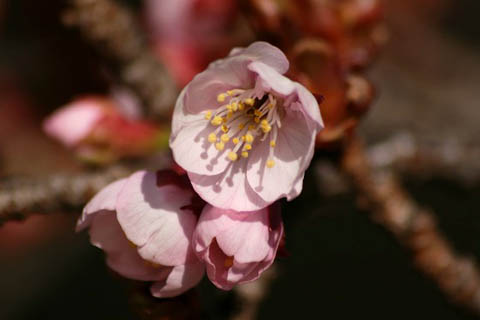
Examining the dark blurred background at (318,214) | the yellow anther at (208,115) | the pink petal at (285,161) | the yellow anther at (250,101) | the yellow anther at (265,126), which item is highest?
the yellow anther at (208,115)

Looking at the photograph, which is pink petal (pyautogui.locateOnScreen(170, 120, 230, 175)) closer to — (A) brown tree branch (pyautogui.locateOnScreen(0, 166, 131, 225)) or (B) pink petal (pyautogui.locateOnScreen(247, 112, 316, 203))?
(B) pink petal (pyautogui.locateOnScreen(247, 112, 316, 203))

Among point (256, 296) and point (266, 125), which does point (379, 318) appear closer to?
point (256, 296)

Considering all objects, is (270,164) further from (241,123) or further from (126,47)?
(126,47)

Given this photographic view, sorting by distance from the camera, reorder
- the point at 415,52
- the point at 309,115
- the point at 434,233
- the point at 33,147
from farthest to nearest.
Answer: the point at 33,147 < the point at 415,52 < the point at 434,233 < the point at 309,115

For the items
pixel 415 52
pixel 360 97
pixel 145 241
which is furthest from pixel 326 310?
pixel 145 241

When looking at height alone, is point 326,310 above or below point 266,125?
below

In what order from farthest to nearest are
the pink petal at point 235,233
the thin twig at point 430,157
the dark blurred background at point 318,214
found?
the dark blurred background at point 318,214 < the thin twig at point 430,157 < the pink petal at point 235,233

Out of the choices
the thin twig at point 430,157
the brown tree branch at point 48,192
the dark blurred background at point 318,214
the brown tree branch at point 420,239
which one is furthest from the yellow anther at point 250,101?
the dark blurred background at point 318,214

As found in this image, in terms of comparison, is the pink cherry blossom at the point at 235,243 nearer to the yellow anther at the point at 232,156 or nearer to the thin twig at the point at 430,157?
the yellow anther at the point at 232,156
